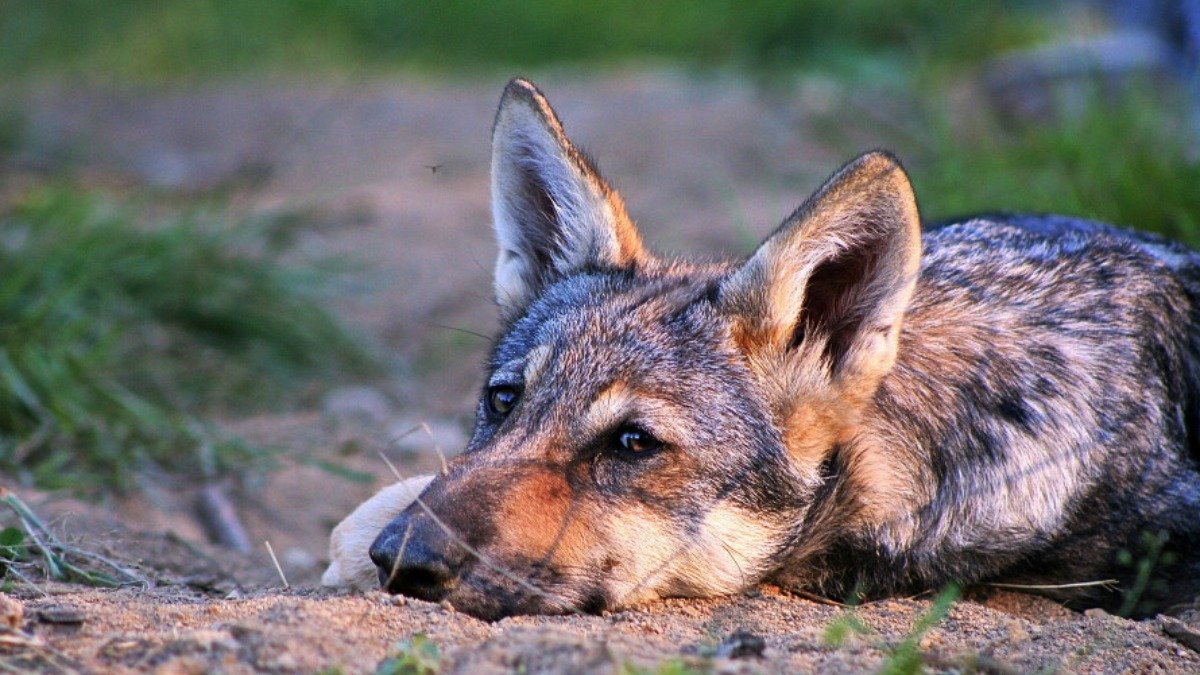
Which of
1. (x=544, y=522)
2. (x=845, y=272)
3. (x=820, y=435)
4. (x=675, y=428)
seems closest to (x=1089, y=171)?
(x=845, y=272)

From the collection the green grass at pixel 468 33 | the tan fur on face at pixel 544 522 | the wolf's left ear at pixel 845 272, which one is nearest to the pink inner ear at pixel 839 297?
the wolf's left ear at pixel 845 272

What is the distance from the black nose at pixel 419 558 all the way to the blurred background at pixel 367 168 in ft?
4.78

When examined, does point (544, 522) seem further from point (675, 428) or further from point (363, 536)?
point (363, 536)

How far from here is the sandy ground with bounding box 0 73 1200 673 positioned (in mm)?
2875

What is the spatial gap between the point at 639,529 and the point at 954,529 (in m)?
0.95

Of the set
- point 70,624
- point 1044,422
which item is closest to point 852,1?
point 1044,422

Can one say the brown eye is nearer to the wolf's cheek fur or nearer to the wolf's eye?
the wolf's cheek fur

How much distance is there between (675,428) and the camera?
3.55 meters

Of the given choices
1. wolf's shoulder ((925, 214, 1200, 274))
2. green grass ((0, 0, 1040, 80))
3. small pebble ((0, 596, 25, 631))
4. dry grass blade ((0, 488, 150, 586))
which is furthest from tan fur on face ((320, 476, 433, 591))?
green grass ((0, 0, 1040, 80))

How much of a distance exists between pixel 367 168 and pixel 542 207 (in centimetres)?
567

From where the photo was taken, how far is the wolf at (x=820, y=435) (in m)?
3.42

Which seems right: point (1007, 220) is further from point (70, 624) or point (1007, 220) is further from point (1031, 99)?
point (1031, 99)

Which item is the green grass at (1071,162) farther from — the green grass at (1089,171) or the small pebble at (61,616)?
the small pebble at (61,616)

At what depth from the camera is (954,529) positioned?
12.3 ft
